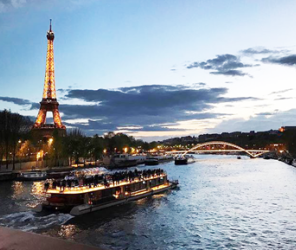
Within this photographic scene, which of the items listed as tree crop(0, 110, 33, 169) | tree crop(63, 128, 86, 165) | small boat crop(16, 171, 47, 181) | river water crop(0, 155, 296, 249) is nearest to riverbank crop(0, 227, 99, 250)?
river water crop(0, 155, 296, 249)

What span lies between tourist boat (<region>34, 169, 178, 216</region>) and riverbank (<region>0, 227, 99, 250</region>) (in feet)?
61.3

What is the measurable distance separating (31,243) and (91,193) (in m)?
21.6

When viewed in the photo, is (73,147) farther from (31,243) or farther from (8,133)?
(31,243)

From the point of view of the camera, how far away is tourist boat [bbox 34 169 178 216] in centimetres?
2548

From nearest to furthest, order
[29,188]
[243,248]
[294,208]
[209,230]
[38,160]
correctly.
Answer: [243,248] → [209,230] → [294,208] → [29,188] → [38,160]

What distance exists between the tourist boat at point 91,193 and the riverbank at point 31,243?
18685mm

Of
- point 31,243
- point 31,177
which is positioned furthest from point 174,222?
point 31,177

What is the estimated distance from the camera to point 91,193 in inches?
1069

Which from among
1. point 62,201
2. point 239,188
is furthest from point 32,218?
point 239,188

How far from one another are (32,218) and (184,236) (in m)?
10.2

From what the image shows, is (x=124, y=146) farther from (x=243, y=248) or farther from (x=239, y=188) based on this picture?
(x=243, y=248)

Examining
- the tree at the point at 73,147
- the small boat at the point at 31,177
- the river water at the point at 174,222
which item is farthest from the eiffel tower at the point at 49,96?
the river water at the point at 174,222

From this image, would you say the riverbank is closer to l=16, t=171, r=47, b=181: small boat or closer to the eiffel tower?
l=16, t=171, r=47, b=181: small boat

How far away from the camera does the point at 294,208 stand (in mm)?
29047
